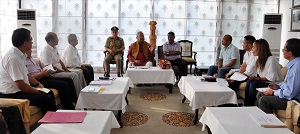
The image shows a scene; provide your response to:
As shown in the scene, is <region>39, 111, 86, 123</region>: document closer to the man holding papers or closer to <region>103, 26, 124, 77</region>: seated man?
the man holding papers

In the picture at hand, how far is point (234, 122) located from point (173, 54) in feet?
14.3

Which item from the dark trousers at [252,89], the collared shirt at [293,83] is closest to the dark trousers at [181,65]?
the dark trousers at [252,89]

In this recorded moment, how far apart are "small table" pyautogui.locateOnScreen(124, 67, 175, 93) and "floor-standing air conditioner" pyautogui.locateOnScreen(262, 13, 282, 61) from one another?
351cm

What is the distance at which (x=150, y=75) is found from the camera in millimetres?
5293

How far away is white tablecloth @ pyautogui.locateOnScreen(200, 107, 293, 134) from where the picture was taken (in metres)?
2.13

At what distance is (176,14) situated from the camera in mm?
7930

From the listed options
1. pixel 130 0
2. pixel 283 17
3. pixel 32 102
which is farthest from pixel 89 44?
pixel 283 17

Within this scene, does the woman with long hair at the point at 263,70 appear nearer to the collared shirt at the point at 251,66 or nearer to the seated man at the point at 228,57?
the collared shirt at the point at 251,66

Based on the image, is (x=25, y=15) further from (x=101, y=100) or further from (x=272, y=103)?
(x=272, y=103)

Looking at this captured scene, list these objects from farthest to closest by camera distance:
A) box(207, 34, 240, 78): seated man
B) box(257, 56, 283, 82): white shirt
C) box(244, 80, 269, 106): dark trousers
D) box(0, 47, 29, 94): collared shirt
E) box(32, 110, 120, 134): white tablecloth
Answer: box(207, 34, 240, 78): seated man
box(244, 80, 269, 106): dark trousers
box(257, 56, 283, 82): white shirt
box(0, 47, 29, 94): collared shirt
box(32, 110, 120, 134): white tablecloth

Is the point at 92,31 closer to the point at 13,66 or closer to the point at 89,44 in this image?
the point at 89,44

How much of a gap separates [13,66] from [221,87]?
8.89 ft

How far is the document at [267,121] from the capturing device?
7.21 feet

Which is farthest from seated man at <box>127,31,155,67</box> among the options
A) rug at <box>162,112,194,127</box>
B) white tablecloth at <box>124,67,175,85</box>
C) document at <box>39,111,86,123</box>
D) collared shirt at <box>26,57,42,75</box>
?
document at <box>39,111,86,123</box>
